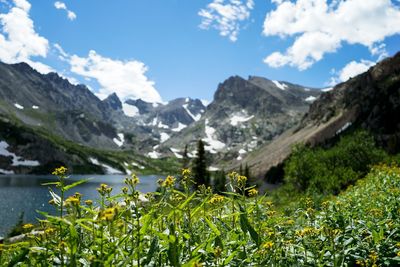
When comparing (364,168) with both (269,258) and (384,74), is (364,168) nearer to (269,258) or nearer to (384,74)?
(269,258)

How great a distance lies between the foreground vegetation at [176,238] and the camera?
3.46m

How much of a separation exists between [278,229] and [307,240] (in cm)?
169

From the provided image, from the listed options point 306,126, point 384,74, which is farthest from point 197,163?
point 306,126

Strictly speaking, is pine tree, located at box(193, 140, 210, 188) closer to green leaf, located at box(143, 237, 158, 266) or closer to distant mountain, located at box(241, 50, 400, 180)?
distant mountain, located at box(241, 50, 400, 180)

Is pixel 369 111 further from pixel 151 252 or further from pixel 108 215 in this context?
pixel 108 215

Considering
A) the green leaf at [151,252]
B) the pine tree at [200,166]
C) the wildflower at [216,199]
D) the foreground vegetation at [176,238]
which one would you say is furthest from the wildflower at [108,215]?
the pine tree at [200,166]

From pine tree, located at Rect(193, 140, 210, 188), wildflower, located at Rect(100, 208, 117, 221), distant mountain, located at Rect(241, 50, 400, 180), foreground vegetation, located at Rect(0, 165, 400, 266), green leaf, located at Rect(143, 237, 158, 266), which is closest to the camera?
wildflower, located at Rect(100, 208, 117, 221)

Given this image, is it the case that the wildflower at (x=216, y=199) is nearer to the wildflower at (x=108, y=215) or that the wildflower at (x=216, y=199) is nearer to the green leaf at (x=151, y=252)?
the green leaf at (x=151, y=252)

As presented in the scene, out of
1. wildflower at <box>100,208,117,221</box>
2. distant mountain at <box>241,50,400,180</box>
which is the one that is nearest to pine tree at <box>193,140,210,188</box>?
distant mountain at <box>241,50,400,180</box>

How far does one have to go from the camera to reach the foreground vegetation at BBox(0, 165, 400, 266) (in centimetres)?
346

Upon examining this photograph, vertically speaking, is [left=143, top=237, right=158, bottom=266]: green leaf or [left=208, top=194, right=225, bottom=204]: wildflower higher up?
[left=208, top=194, right=225, bottom=204]: wildflower

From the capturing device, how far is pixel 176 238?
3.54 m

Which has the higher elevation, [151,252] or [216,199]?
[216,199]

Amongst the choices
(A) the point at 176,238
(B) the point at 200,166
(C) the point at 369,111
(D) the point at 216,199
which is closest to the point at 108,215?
(A) the point at 176,238
